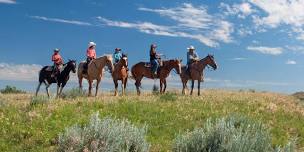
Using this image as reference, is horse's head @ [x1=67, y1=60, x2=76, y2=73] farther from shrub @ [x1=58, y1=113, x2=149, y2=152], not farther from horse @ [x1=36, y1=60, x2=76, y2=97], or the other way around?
shrub @ [x1=58, y1=113, x2=149, y2=152]

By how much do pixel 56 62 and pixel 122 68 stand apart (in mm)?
4040

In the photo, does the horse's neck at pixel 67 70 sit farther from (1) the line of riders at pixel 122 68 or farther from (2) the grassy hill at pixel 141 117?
(2) the grassy hill at pixel 141 117

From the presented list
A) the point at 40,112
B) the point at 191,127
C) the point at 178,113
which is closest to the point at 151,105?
Result: the point at 178,113

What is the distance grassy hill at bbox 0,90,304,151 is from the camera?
621 inches

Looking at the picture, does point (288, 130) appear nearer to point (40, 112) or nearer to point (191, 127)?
point (191, 127)

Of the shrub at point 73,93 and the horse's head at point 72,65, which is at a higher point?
the horse's head at point 72,65

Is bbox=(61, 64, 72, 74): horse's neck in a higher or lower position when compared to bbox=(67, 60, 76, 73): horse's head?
lower

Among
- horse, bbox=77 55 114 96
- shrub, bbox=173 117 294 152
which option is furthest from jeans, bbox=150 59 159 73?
shrub, bbox=173 117 294 152

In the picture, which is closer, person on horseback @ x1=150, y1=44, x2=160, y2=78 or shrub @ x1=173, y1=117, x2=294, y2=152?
shrub @ x1=173, y1=117, x2=294, y2=152

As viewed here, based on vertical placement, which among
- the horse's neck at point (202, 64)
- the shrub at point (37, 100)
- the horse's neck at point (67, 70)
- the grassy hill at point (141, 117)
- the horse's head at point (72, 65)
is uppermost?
the horse's neck at point (202, 64)

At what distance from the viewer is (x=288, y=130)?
20.0 metres

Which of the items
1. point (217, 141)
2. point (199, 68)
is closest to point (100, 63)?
point (199, 68)

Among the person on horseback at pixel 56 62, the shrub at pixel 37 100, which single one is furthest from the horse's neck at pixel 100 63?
the shrub at pixel 37 100

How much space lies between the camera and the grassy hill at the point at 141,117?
15773 millimetres
